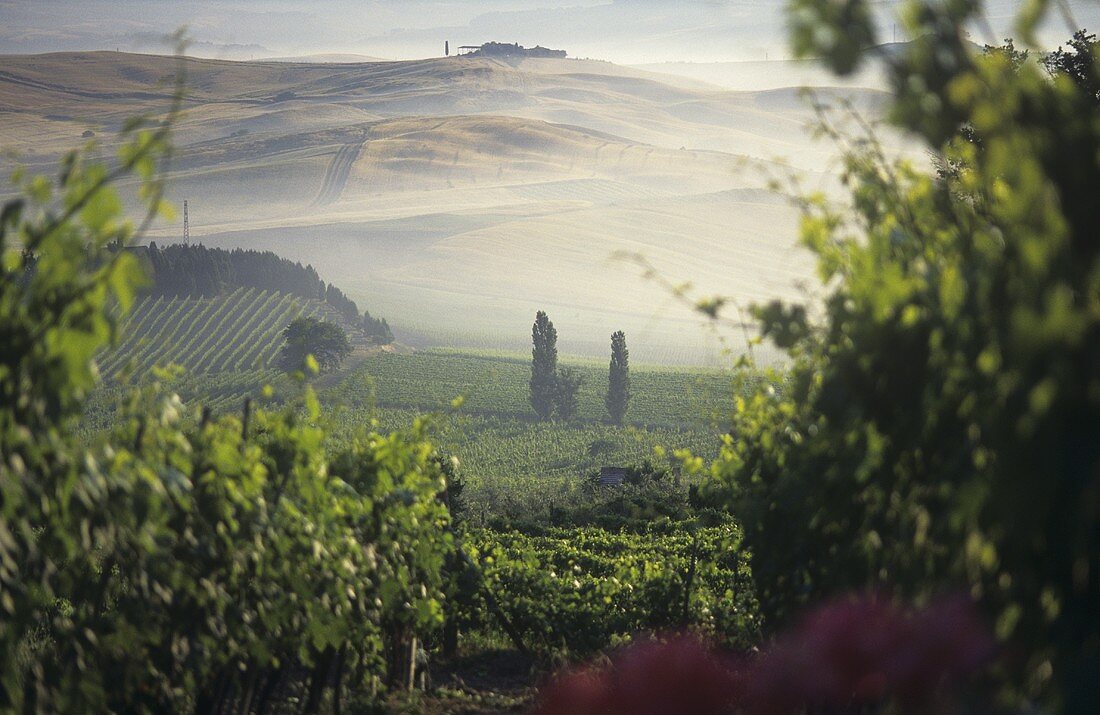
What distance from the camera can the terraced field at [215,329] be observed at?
97.3 meters

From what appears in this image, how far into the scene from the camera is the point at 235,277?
412 ft

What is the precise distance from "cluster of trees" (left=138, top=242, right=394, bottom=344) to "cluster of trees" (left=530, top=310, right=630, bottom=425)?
1294 inches

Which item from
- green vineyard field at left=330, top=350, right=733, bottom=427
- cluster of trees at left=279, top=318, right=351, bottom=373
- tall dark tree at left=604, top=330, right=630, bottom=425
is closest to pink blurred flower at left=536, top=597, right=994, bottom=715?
green vineyard field at left=330, top=350, right=733, bottom=427

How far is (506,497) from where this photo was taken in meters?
40.1

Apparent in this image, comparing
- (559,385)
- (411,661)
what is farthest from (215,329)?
(411,661)

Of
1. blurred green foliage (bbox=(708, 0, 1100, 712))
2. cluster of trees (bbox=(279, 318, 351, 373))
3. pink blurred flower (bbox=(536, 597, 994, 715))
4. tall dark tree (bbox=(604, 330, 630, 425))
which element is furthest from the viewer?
cluster of trees (bbox=(279, 318, 351, 373))

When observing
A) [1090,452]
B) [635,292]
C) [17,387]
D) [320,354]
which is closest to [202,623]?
[17,387]

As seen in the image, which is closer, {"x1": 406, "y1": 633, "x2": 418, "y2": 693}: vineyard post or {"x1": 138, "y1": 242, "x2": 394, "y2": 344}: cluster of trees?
{"x1": 406, "y1": 633, "x2": 418, "y2": 693}: vineyard post

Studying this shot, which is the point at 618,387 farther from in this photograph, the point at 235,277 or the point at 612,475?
the point at 235,277

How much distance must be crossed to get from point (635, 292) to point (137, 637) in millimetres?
194949

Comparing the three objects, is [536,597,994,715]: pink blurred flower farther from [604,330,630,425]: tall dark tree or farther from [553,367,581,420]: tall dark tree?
[553,367,581,420]: tall dark tree

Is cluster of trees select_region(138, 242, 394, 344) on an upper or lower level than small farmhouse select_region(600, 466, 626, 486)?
upper

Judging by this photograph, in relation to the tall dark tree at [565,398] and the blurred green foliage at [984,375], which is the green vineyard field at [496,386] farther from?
the blurred green foliage at [984,375]

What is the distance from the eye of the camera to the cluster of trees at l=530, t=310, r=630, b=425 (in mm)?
87312
